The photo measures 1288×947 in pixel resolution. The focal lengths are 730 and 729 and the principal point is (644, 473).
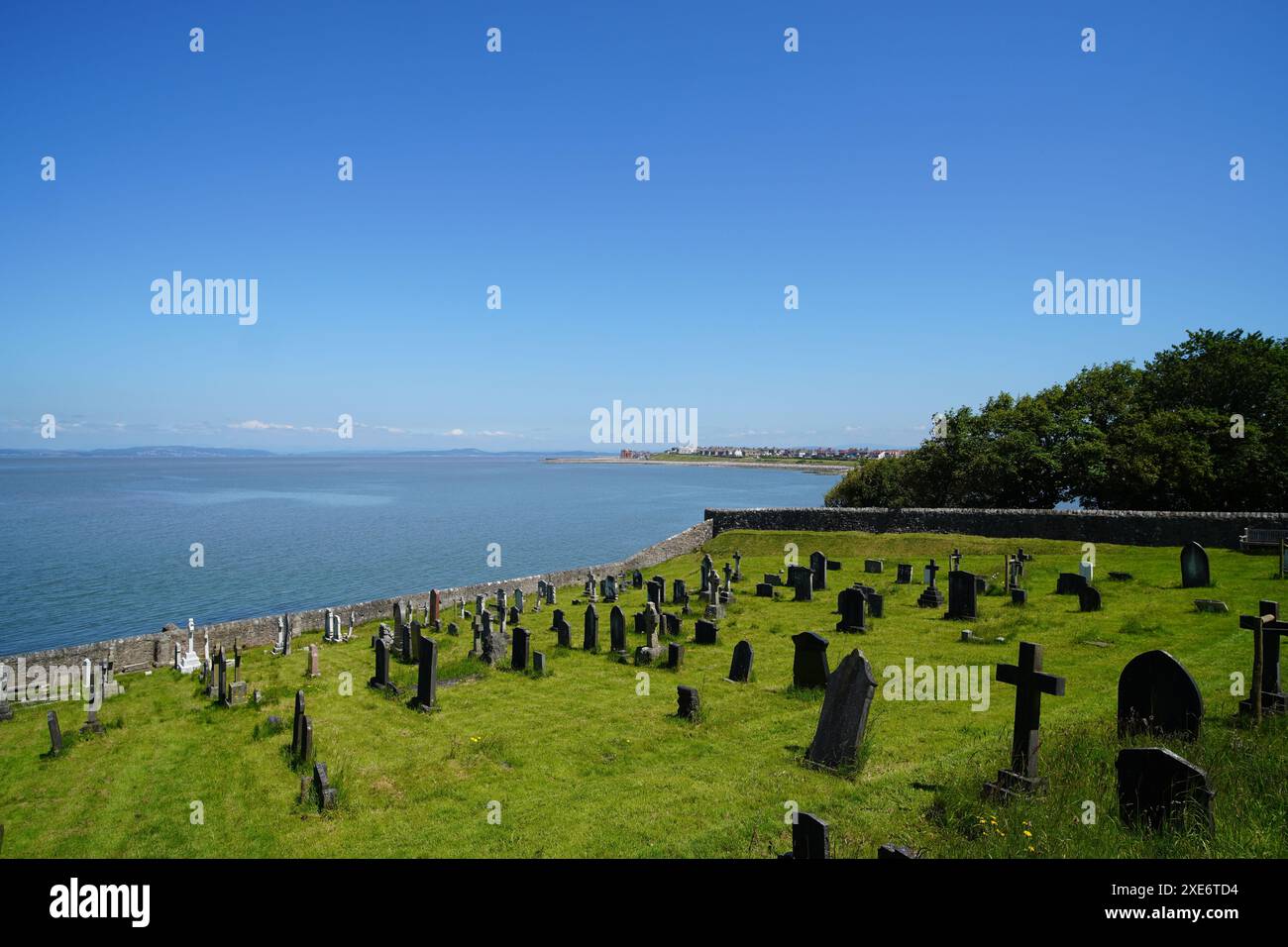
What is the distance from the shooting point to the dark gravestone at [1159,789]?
6.29 meters

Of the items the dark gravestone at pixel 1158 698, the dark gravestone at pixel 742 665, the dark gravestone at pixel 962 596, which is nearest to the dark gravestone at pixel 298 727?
the dark gravestone at pixel 742 665

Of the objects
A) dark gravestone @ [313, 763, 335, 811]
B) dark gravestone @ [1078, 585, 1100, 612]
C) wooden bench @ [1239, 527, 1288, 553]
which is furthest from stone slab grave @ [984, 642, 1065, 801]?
wooden bench @ [1239, 527, 1288, 553]

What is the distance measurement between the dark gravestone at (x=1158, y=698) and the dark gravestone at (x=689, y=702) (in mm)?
6502

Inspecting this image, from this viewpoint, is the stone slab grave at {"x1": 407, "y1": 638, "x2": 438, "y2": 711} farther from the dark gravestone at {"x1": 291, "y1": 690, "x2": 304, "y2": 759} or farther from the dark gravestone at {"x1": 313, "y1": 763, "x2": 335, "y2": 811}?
the dark gravestone at {"x1": 313, "y1": 763, "x2": 335, "y2": 811}

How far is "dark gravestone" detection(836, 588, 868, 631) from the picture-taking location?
65.1 feet

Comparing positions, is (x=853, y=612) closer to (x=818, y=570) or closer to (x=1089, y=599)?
(x=1089, y=599)

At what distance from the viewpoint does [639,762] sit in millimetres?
A: 11188

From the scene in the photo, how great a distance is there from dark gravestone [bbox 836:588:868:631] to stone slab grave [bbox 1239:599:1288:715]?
9.99 meters

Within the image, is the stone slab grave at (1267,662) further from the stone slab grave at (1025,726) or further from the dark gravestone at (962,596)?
the dark gravestone at (962,596)

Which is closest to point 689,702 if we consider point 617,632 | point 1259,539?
point 617,632

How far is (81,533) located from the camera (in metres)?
70.9

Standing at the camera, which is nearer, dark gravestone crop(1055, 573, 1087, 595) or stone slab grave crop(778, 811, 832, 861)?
stone slab grave crop(778, 811, 832, 861)

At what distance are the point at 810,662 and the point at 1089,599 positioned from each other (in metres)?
10.1
